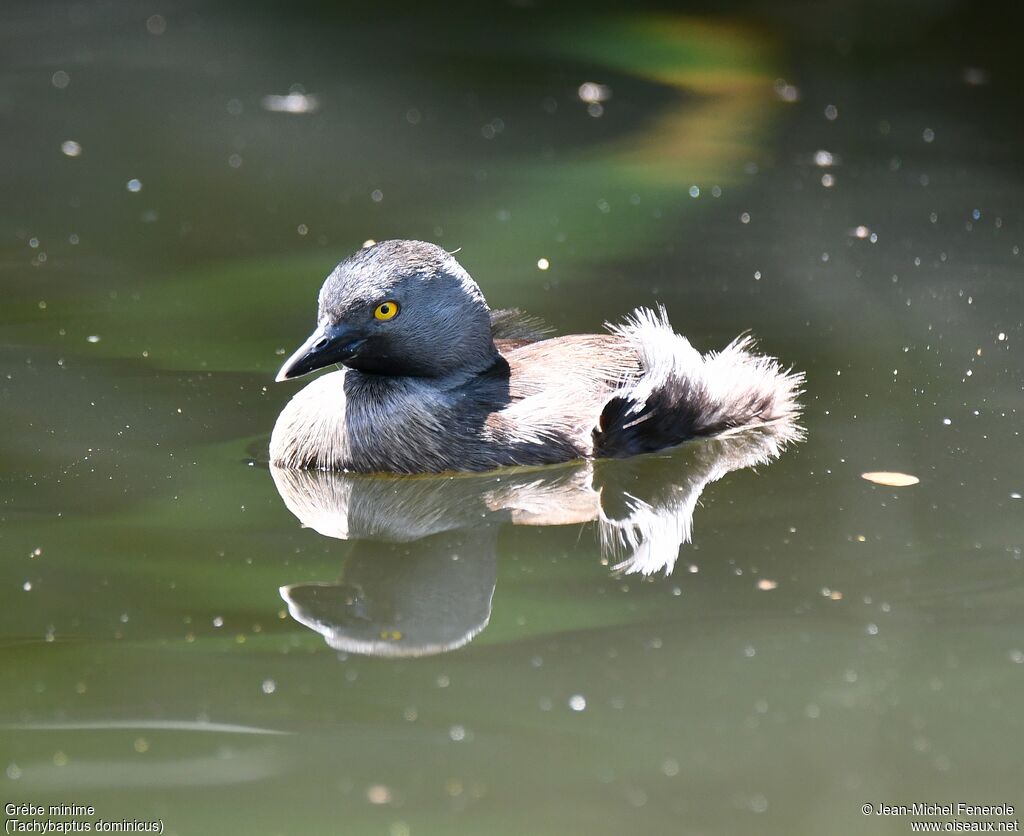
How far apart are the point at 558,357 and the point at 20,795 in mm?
2840

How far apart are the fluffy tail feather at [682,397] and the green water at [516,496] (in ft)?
0.38

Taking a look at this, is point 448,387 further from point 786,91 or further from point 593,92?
point 786,91

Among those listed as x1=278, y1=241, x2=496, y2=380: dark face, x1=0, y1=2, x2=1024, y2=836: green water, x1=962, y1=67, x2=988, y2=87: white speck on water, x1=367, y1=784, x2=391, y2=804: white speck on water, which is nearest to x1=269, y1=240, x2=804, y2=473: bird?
x1=278, y1=241, x2=496, y2=380: dark face

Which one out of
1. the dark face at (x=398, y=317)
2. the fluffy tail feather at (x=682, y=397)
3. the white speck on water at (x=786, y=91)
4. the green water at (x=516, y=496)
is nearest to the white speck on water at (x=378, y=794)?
the green water at (x=516, y=496)

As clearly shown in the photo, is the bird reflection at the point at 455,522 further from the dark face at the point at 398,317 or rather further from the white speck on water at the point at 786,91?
the white speck on water at the point at 786,91

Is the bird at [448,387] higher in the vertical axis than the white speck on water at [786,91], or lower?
higher

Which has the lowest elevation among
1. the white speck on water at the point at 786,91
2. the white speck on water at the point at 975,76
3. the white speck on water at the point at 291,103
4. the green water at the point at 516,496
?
the white speck on water at the point at 291,103

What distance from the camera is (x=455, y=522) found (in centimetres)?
534

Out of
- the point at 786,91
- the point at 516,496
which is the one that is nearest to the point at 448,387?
the point at 516,496

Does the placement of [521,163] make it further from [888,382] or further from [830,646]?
[830,646]

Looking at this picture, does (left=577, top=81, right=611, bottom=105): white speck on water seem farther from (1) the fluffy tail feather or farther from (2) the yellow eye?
(2) the yellow eye

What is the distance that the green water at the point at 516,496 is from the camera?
3.84 m

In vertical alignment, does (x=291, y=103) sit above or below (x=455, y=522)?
below

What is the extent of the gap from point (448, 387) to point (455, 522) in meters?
0.66
